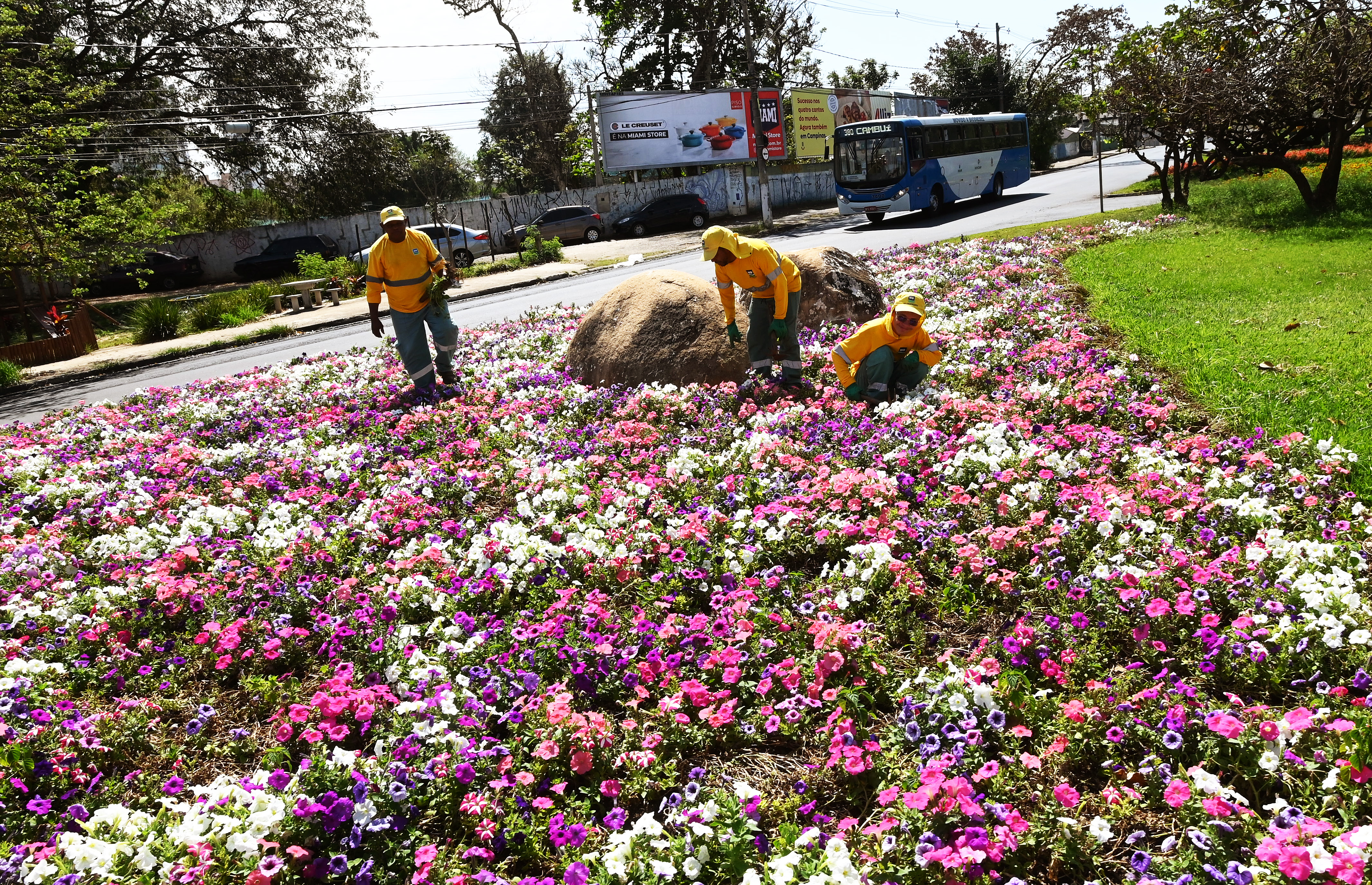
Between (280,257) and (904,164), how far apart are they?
2418 centimetres

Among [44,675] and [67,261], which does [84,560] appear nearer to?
[44,675]

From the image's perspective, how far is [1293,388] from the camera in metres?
6.63

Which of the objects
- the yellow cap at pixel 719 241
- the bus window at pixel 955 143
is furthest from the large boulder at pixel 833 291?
the bus window at pixel 955 143

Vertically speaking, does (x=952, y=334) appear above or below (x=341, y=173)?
below

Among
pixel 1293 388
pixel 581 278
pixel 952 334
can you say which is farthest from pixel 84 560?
pixel 581 278

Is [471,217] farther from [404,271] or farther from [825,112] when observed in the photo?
[404,271]

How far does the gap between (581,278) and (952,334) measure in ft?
51.8

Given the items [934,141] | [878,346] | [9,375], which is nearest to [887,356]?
[878,346]

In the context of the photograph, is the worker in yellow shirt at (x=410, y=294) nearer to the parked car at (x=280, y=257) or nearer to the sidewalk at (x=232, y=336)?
the sidewalk at (x=232, y=336)

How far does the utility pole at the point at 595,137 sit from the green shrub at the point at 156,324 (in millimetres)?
21304

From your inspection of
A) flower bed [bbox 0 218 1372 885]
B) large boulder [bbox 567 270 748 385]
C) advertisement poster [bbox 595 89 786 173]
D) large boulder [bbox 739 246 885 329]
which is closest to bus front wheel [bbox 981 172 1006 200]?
advertisement poster [bbox 595 89 786 173]

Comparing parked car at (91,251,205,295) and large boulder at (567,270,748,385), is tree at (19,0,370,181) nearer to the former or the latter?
parked car at (91,251,205,295)

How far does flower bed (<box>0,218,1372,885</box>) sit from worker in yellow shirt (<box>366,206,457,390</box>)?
2560 mm

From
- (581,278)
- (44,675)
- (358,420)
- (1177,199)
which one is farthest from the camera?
(581,278)
